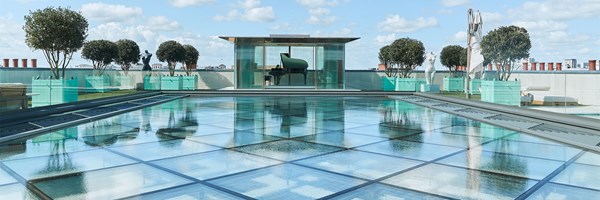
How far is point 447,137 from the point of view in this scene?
22.4ft

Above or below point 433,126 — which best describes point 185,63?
above

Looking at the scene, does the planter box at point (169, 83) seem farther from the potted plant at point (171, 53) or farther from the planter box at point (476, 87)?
the planter box at point (476, 87)

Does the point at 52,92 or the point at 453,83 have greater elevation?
the point at 453,83

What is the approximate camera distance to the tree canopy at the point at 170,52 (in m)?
31.9

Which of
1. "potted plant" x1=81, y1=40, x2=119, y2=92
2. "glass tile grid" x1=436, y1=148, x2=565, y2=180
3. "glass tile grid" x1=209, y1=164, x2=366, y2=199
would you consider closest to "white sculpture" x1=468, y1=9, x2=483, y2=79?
"glass tile grid" x1=436, y1=148, x2=565, y2=180

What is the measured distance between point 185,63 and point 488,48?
73.2 feet

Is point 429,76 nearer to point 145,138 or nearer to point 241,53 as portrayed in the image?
point 241,53

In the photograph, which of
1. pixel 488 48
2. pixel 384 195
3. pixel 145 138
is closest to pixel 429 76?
pixel 488 48

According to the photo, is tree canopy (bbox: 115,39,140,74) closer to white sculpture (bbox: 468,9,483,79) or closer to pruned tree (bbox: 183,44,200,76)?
pruned tree (bbox: 183,44,200,76)

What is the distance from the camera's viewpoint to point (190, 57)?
110ft

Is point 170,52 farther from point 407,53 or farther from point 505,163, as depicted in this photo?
point 505,163

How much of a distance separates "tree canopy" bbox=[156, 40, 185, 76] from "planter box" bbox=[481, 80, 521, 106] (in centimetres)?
2397

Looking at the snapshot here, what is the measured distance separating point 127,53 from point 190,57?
4713 millimetres

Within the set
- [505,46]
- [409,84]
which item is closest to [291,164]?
[505,46]
